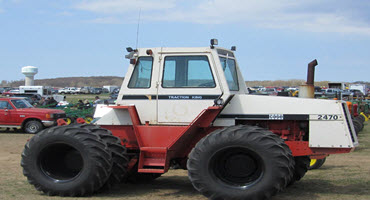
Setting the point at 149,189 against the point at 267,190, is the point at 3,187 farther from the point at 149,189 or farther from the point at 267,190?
the point at 267,190

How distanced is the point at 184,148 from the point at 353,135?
111 inches

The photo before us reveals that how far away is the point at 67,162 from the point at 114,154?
93cm

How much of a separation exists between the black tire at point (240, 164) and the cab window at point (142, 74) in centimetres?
166

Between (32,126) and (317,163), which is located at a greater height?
(317,163)

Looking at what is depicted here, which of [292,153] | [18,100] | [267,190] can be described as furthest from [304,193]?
[18,100]

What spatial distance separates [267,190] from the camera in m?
7.05

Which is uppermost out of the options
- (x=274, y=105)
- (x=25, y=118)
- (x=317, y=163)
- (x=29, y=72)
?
(x=29, y=72)

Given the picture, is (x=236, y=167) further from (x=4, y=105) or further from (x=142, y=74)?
(x=4, y=105)

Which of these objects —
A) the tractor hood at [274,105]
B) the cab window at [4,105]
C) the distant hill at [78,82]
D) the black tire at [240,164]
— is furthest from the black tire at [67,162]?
the distant hill at [78,82]

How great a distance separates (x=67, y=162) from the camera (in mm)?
8117

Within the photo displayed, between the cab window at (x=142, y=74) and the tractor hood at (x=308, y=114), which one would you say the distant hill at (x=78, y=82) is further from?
the tractor hood at (x=308, y=114)

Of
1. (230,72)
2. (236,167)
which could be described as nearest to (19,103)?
(230,72)

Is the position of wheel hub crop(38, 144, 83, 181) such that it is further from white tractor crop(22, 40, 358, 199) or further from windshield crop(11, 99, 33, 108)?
Result: windshield crop(11, 99, 33, 108)

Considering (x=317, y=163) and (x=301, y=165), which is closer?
(x=301, y=165)
